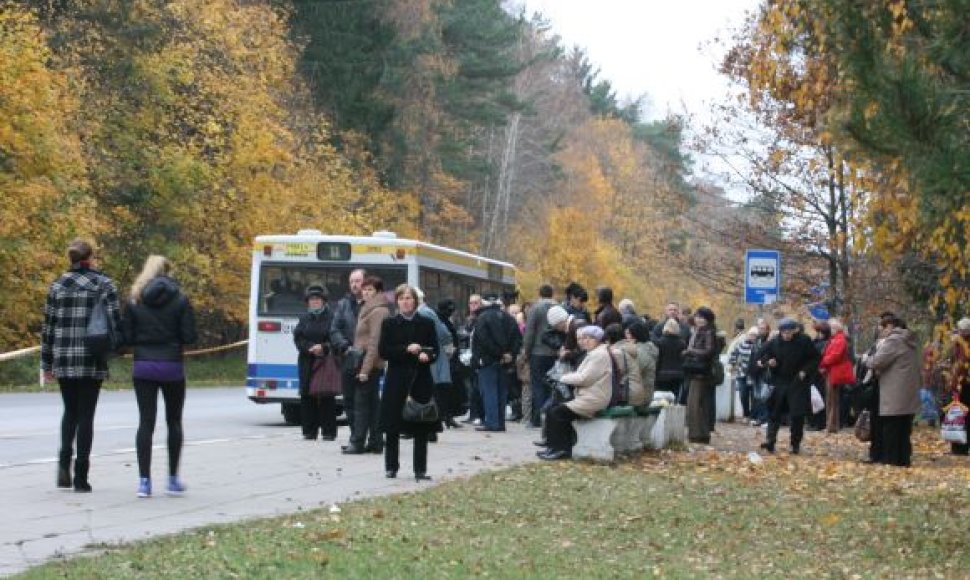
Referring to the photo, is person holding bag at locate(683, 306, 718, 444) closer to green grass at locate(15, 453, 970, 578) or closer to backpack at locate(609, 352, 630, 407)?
backpack at locate(609, 352, 630, 407)

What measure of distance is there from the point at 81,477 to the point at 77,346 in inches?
42.3

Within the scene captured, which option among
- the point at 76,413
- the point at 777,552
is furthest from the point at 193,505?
the point at 777,552

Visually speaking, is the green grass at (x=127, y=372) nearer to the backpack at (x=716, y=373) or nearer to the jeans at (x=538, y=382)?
the jeans at (x=538, y=382)

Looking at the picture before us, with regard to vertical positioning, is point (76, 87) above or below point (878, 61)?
above

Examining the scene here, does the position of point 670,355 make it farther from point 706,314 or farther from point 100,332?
point 100,332

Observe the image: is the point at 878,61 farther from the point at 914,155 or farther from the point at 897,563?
the point at 897,563

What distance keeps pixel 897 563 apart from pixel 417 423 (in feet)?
17.5

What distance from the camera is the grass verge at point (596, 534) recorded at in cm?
1023

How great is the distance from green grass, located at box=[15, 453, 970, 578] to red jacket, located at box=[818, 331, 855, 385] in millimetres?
8960

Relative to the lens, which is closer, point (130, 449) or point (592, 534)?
point (592, 534)

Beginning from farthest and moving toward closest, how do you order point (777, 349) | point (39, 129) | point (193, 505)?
1. point (39, 129)
2. point (777, 349)
3. point (193, 505)

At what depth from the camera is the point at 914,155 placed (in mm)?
11695

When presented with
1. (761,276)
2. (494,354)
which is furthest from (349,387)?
(761,276)

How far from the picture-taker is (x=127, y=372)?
1794 inches
